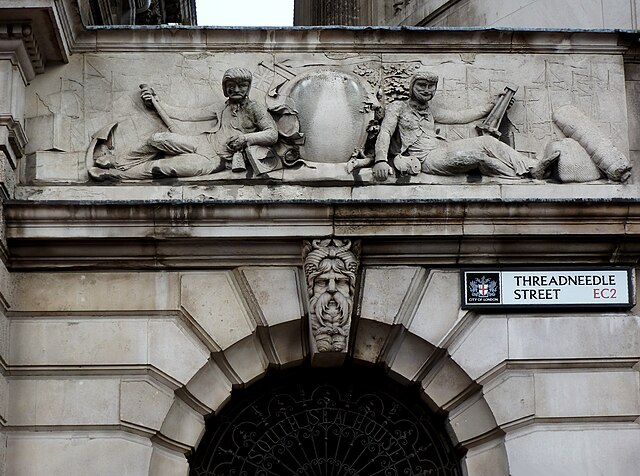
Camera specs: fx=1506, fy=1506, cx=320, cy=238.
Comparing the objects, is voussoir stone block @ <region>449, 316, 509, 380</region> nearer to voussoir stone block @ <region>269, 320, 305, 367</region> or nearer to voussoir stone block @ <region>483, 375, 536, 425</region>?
voussoir stone block @ <region>483, 375, 536, 425</region>

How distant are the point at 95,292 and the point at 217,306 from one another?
0.90 m

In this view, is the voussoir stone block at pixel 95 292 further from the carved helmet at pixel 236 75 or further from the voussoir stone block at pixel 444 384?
the voussoir stone block at pixel 444 384

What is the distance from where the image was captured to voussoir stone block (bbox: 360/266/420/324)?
11.1m

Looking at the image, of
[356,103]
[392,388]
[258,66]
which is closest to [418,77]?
[356,103]

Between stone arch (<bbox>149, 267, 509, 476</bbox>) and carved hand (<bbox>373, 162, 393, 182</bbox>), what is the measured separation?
68cm

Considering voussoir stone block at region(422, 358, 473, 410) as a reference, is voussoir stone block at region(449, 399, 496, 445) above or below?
below

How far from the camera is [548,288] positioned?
1113 centimetres

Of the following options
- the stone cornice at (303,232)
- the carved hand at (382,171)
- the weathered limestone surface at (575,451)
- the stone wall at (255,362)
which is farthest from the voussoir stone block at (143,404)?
the weathered limestone surface at (575,451)

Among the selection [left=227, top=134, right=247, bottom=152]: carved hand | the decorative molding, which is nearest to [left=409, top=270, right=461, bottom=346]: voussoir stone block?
[left=227, top=134, right=247, bottom=152]: carved hand

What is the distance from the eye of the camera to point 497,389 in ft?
35.9

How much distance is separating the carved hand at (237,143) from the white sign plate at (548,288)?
6.26 ft

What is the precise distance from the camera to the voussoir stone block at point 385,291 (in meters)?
11.1

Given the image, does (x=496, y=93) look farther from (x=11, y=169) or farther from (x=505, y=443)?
(x=11, y=169)

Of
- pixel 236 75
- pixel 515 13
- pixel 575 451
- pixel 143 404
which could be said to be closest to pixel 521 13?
pixel 515 13
